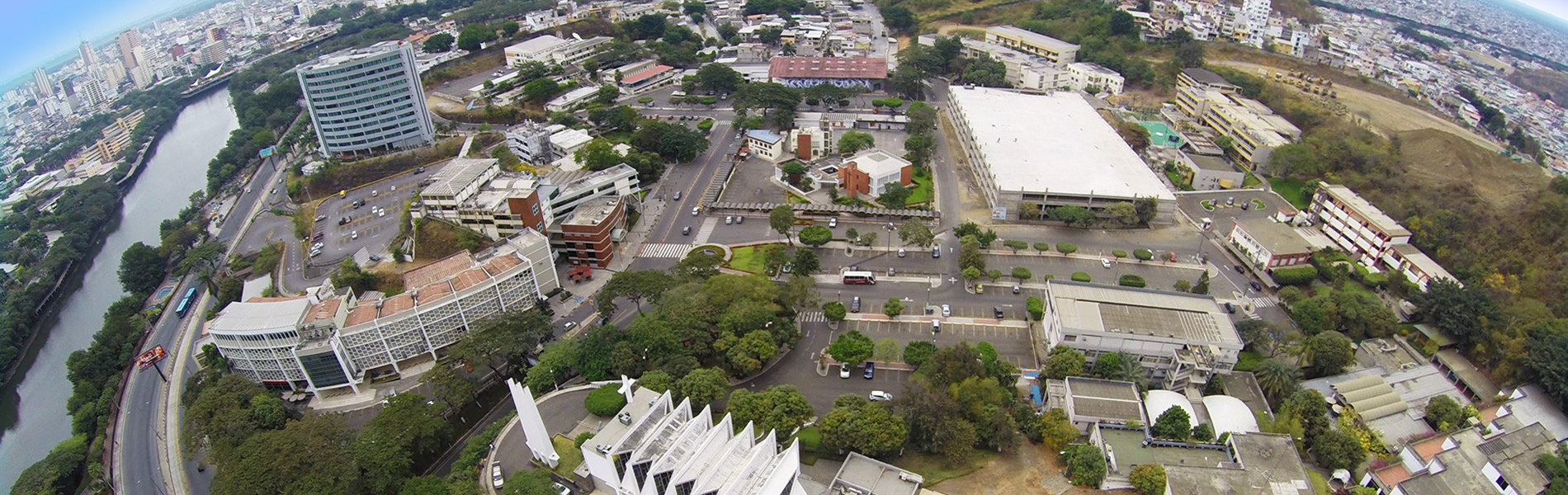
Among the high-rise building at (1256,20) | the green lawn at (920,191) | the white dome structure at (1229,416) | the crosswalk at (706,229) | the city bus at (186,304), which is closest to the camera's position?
the white dome structure at (1229,416)

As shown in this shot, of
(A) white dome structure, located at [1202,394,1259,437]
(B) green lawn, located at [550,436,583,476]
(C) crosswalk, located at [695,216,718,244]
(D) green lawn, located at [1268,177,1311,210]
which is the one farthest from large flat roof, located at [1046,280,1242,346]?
(D) green lawn, located at [1268,177,1311,210]

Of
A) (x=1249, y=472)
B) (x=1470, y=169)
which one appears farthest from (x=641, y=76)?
(x=1470, y=169)

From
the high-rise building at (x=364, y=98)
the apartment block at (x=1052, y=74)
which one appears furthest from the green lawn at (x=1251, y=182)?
the high-rise building at (x=364, y=98)

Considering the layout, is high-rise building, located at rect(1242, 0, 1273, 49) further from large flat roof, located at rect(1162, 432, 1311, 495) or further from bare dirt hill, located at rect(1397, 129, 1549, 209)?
large flat roof, located at rect(1162, 432, 1311, 495)

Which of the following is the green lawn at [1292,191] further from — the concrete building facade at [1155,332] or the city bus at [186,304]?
the city bus at [186,304]

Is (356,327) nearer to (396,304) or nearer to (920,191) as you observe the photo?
(396,304)

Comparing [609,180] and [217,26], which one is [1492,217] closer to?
[609,180]
